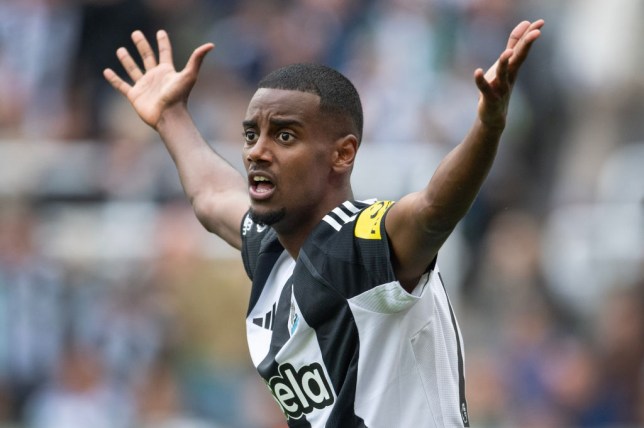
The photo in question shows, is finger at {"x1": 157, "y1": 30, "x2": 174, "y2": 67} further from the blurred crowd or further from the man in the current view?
the blurred crowd

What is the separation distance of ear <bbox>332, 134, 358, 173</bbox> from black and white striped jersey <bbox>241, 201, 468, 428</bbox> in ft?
0.49

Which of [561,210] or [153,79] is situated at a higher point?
[153,79]

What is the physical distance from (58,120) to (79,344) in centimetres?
220

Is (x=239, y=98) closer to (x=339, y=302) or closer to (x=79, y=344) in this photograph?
(x=79, y=344)

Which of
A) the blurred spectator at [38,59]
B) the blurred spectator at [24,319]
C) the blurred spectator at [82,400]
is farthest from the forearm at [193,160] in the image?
the blurred spectator at [38,59]

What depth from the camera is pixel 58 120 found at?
11.6m

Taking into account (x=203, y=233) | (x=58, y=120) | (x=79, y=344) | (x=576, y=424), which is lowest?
(x=576, y=424)

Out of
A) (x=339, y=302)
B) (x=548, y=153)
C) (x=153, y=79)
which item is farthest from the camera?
(x=548, y=153)

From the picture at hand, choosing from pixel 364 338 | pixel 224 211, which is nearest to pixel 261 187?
pixel 364 338

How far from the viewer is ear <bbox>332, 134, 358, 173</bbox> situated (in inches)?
198

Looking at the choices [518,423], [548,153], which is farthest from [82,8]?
[518,423]

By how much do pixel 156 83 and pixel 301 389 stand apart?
2.16 meters

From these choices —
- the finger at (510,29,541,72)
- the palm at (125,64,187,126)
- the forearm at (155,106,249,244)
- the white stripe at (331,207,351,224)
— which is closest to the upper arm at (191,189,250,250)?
the forearm at (155,106,249,244)

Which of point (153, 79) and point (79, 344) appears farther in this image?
point (79, 344)
